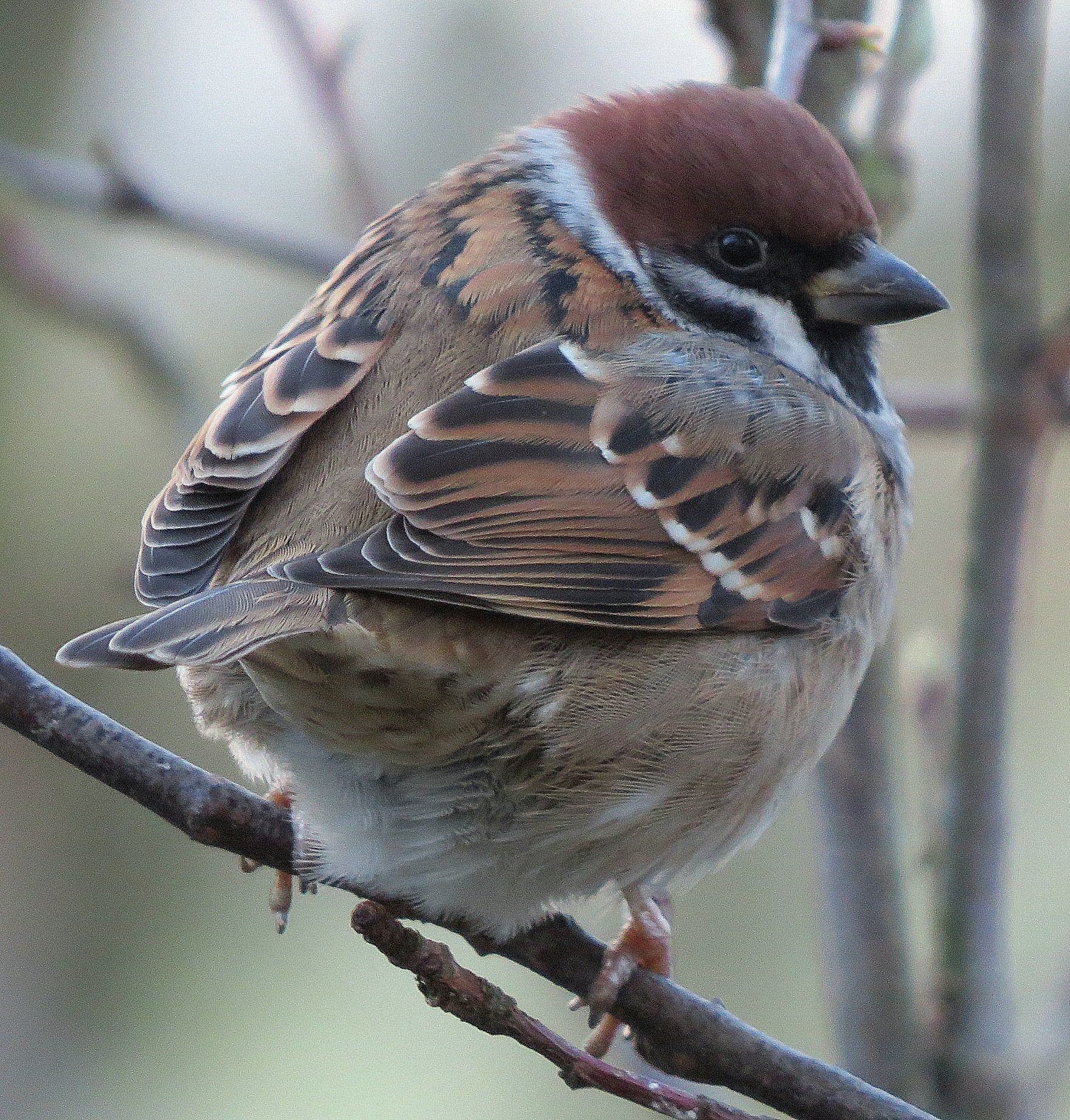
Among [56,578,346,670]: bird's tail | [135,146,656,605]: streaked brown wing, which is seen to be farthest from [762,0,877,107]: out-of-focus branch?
[56,578,346,670]: bird's tail

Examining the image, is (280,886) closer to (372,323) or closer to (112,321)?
(372,323)

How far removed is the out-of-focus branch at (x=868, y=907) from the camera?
11.1 feet

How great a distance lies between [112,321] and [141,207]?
15.2 inches

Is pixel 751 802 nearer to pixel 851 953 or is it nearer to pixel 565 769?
pixel 565 769

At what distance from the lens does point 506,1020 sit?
6.88ft

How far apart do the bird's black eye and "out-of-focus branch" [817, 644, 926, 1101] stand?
101 centimetres

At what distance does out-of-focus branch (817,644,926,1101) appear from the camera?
339 cm

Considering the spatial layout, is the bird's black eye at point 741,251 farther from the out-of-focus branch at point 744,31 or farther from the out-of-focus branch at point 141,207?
the out-of-focus branch at point 141,207

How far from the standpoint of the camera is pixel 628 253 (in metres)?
3.15

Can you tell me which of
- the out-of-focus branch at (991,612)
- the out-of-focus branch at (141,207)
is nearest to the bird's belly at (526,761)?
the out-of-focus branch at (991,612)

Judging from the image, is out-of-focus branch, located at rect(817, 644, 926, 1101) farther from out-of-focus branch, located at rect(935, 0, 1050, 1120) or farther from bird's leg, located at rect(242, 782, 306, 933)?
bird's leg, located at rect(242, 782, 306, 933)

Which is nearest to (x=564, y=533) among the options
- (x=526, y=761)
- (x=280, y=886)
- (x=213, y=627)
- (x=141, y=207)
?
(x=526, y=761)

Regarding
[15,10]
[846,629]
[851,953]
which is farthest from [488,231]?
[15,10]

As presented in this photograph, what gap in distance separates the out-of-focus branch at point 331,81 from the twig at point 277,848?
2.28 metres
